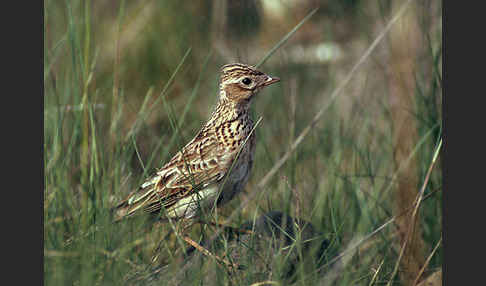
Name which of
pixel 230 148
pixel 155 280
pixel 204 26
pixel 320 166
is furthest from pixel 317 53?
pixel 155 280

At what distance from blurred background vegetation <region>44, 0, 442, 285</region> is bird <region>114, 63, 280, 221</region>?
15 cm

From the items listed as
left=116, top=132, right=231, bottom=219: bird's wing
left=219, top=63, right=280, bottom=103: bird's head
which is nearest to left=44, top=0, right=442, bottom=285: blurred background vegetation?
left=116, top=132, right=231, bottom=219: bird's wing

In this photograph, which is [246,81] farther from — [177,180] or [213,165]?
[177,180]

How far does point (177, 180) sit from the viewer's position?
4.80 m

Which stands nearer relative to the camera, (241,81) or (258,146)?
(241,81)

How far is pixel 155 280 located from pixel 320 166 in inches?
102

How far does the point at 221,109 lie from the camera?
5102 mm

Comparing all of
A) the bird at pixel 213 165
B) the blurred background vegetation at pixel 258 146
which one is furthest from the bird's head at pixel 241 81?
the blurred background vegetation at pixel 258 146

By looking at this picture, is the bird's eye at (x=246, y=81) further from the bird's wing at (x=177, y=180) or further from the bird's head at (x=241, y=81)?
the bird's wing at (x=177, y=180)

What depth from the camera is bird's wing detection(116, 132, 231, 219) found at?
4719 millimetres

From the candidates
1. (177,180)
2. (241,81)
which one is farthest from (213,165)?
(241,81)

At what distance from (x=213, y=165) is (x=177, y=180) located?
27 cm

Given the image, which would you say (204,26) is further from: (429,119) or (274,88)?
(429,119)

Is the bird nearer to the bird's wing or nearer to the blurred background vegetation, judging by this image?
the bird's wing
